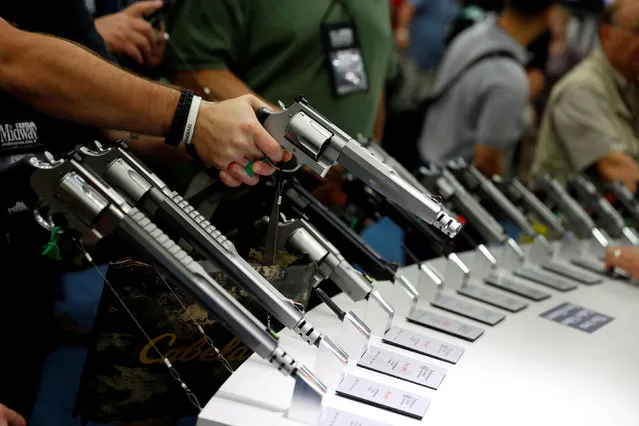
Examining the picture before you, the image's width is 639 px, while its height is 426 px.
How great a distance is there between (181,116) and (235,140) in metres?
0.12

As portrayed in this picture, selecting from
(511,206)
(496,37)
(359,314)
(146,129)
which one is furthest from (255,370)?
(496,37)

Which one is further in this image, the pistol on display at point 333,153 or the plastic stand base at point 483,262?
the plastic stand base at point 483,262

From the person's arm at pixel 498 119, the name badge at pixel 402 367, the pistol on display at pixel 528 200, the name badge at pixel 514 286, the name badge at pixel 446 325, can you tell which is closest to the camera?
the name badge at pixel 402 367

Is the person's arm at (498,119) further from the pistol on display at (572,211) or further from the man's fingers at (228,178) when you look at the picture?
the man's fingers at (228,178)

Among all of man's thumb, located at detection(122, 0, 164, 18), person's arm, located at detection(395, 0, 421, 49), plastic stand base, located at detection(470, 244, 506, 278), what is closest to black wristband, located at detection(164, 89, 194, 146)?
man's thumb, located at detection(122, 0, 164, 18)

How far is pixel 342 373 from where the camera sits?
1.22 metres

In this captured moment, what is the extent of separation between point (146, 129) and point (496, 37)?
220cm

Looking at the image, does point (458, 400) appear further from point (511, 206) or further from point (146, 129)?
point (511, 206)

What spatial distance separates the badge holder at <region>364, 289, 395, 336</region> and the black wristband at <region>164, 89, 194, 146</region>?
1.51 ft

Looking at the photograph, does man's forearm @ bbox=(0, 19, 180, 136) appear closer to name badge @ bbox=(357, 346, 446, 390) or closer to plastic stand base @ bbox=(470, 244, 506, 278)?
name badge @ bbox=(357, 346, 446, 390)

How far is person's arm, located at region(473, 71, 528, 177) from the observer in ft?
10.0

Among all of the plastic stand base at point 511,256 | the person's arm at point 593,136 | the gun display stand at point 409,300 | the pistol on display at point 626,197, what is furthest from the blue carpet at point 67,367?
the person's arm at point 593,136

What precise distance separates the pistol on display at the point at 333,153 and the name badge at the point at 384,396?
0.27 m

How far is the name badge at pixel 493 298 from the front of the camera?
1731 mm
